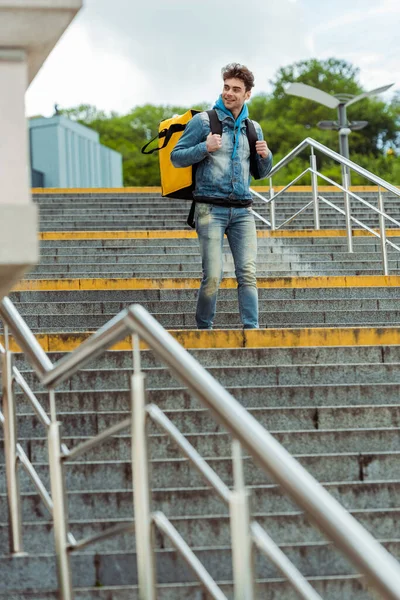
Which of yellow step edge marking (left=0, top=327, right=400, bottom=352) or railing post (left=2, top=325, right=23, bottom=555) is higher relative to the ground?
yellow step edge marking (left=0, top=327, right=400, bottom=352)

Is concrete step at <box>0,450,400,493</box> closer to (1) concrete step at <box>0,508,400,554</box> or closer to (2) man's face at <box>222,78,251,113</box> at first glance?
(1) concrete step at <box>0,508,400,554</box>

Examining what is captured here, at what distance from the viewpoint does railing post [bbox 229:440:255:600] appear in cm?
289

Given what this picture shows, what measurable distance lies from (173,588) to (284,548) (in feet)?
1.76

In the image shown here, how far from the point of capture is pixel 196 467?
3.42 meters

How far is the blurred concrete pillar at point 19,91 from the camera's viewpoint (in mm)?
3314

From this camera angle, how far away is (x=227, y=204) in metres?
7.27

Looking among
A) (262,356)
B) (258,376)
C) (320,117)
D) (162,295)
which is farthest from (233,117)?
(320,117)

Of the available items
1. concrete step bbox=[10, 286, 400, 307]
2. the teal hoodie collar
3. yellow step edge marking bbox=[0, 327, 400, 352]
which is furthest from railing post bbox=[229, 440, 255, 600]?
concrete step bbox=[10, 286, 400, 307]

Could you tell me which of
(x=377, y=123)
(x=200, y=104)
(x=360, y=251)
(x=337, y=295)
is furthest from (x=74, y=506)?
(x=200, y=104)

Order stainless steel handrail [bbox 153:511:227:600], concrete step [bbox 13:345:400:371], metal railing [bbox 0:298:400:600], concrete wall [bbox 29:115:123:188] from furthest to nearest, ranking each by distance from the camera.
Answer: concrete wall [bbox 29:115:123:188], concrete step [bbox 13:345:400:371], stainless steel handrail [bbox 153:511:227:600], metal railing [bbox 0:298:400:600]

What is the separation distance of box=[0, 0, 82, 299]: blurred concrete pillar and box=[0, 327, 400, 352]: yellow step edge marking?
3.54 metres

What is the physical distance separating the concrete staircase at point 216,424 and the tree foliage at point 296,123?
37.3 metres

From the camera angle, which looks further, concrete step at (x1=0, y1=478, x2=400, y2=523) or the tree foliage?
the tree foliage

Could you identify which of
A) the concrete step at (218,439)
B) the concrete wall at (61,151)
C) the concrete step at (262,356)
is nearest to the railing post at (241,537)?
the concrete step at (218,439)
